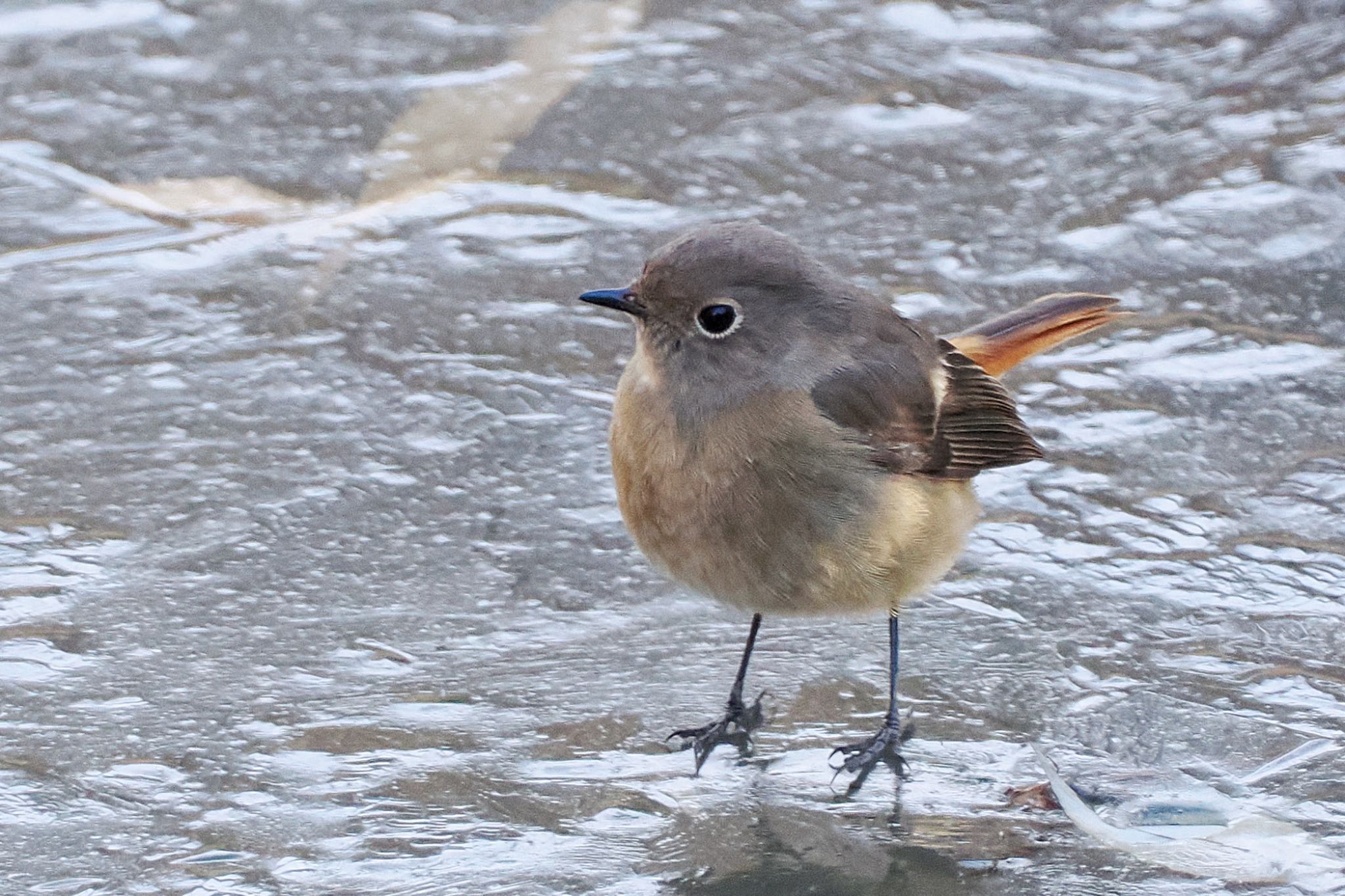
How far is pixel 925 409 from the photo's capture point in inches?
174

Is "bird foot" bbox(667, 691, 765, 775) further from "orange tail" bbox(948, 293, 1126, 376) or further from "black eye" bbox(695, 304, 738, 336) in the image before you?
"orange tail" bbox(948, 293, 1126, 376)

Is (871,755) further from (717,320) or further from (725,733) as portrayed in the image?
(717,320)

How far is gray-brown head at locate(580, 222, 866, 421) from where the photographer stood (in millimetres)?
4023

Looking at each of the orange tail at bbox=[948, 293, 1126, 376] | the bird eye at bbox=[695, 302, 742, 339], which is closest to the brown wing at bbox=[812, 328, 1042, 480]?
the orange tail at bbox=[948, 293, 1126, 376]

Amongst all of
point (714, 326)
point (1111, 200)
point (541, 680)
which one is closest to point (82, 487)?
point (541, 680)

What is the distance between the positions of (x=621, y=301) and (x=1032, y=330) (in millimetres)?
1332

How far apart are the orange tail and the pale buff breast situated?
0.86m

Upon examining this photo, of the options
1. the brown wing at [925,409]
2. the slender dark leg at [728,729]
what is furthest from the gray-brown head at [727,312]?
the slender dark leg at [728,729]

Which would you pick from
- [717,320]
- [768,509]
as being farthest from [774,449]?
[717,320]

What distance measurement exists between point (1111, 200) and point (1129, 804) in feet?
10.00

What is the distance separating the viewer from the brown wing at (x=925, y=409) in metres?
4.15

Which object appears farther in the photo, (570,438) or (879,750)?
(570,438)

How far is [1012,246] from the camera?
5824 millimetres

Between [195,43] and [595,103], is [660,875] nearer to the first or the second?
[595,103]
